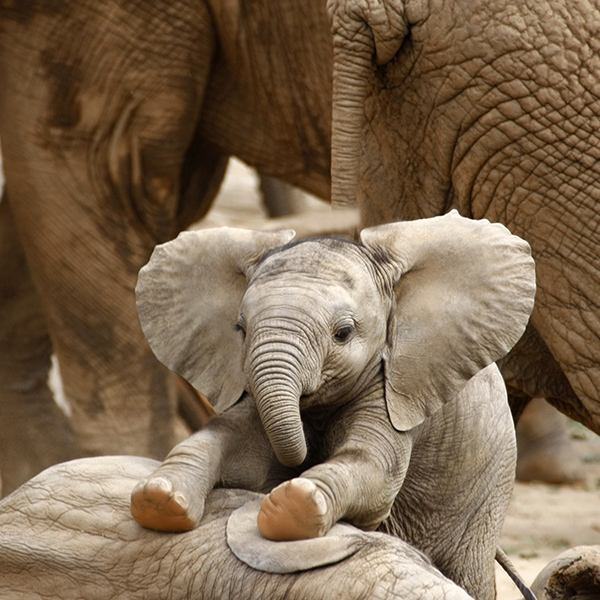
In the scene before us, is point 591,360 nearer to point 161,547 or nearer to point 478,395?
point 478,395

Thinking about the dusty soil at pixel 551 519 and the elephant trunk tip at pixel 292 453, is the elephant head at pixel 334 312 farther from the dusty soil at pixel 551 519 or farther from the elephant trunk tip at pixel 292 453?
the dusty soil at pixel 551 519

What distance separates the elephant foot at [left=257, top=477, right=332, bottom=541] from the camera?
1.67 meters

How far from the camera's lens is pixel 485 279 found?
193 centimetres

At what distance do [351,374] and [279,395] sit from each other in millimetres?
188

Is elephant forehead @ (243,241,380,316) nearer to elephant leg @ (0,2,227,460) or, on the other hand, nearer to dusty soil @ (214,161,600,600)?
dusty soil @ (214,161,600,600)

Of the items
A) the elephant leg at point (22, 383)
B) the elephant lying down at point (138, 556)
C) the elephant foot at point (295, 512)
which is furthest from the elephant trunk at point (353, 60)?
the elephant leg at point (22, 383)

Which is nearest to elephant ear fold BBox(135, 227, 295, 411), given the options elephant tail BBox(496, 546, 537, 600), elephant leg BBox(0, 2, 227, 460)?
elephant tail BBox(496, 546, 537, 600)

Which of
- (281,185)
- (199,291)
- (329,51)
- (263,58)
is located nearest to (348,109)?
(199,291)

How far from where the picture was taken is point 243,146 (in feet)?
12.3

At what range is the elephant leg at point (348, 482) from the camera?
5.55 ft

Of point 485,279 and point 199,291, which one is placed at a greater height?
point 485,279

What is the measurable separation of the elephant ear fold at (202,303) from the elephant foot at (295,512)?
290 mm

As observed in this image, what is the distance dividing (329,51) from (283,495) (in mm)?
1838

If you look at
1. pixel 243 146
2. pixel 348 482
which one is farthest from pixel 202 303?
pixel 243 146
